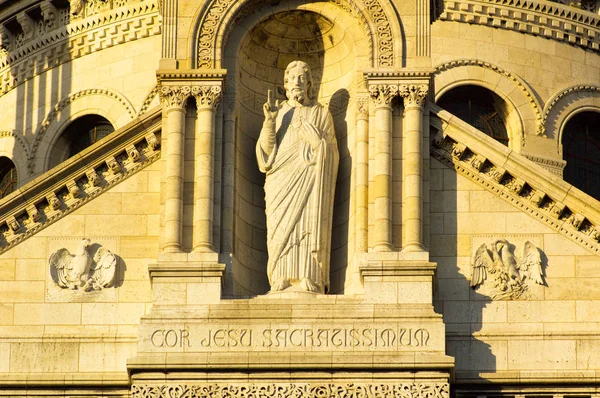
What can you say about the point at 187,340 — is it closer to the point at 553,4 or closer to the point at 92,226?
the point at 92,226

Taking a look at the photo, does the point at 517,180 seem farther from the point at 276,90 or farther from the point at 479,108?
the point at 479,108

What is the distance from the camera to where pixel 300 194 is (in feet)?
159

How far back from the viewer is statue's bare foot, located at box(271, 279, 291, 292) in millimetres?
47781

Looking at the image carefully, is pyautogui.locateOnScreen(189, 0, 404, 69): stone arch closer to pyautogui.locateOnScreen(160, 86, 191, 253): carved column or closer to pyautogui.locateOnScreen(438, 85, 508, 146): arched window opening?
pyautogui.locateOnScreen(160, 86, 191, 253): carved column

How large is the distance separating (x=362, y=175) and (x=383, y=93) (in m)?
1.45

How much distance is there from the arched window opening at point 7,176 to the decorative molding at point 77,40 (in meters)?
1.89

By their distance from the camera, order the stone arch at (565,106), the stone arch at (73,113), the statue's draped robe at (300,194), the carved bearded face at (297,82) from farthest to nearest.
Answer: the stone arch at (73,113) → the stone arch at (565,106) → the carved bearded face at (297,82) → the statue's draped robe at (300,194)

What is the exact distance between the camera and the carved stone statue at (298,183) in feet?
158

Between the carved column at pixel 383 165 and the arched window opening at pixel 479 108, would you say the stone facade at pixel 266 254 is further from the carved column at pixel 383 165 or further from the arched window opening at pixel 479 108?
the arched window opening at pixel 479 108

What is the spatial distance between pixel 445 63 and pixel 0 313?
631 inches

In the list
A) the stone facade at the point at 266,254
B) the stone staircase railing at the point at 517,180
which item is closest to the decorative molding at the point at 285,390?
the stone facade at the point at 266,254

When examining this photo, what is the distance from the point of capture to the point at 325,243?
48.2m

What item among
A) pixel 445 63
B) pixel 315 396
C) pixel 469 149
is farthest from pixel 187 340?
pixel 445 63

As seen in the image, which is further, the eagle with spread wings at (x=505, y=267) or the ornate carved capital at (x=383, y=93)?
the ornate carved capital at (x=383, y=93)
